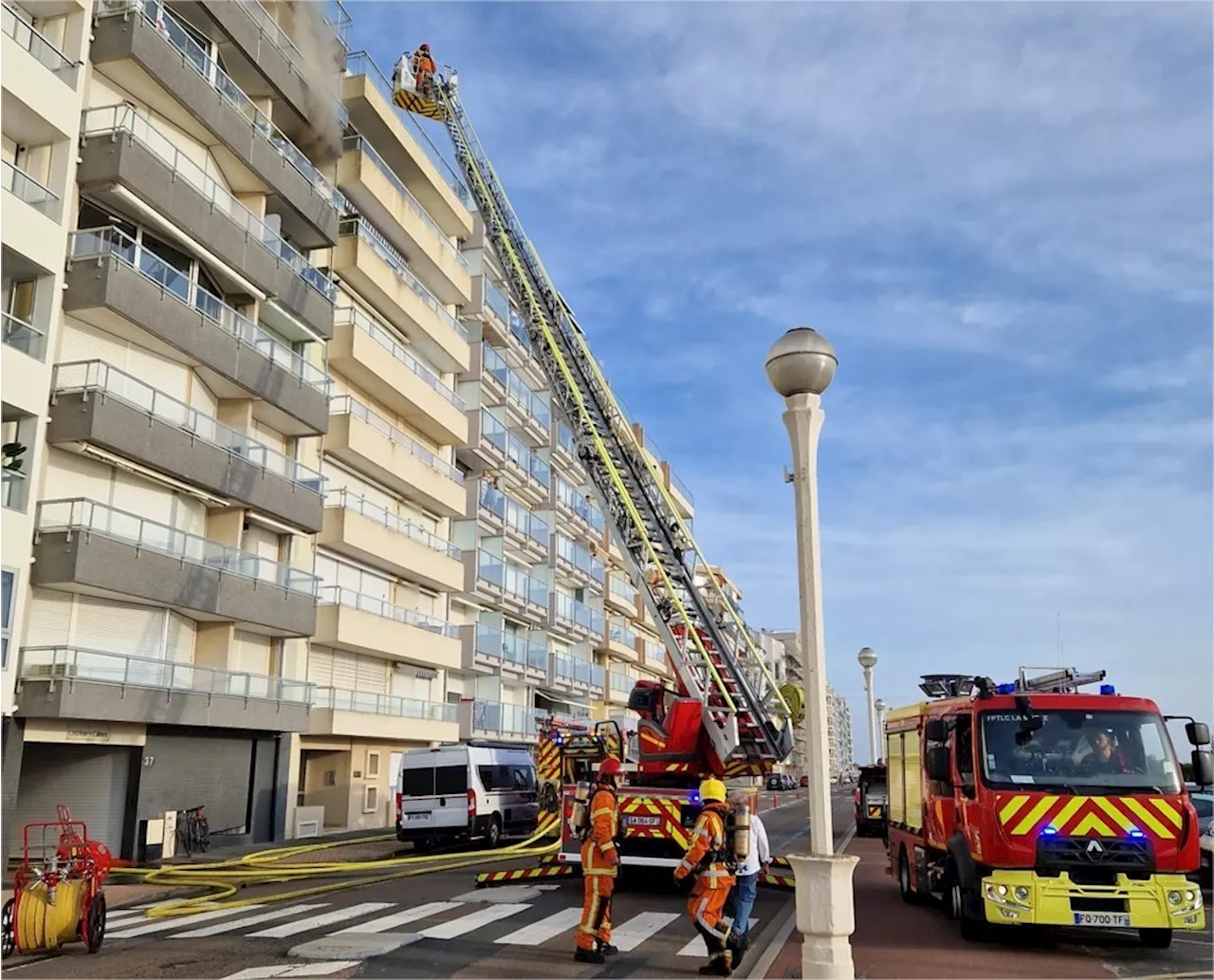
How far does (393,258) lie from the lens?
107 feet

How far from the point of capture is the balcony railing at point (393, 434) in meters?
29.8

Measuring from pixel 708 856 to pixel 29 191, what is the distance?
16.7m

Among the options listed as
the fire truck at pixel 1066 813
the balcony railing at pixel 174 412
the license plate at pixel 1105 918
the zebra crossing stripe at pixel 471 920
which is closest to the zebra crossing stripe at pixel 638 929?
the zebra crossing stripe at pixel 471 920

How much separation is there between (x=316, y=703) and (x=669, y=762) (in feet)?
50.1

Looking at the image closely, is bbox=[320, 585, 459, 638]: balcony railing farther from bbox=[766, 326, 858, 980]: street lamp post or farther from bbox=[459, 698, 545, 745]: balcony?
bbox=[766, 326, 858, 980]: street lamp post

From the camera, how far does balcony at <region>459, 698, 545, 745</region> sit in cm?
3641

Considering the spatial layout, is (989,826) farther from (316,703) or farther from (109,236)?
(316,703)

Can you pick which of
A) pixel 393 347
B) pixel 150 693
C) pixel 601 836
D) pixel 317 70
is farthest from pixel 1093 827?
pixel 317 70

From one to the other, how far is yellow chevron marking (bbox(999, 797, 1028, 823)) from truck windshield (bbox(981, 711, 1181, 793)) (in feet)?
0.64

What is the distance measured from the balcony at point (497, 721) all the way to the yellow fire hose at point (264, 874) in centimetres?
1551

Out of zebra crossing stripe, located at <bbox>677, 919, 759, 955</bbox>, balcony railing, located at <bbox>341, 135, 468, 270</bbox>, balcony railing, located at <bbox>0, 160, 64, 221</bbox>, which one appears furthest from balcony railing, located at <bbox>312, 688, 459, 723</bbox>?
zebra crossing stripe, located at <bbox>677, 919, 759, 955</bbox>

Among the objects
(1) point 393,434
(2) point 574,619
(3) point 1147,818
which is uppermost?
(1) point 393,434

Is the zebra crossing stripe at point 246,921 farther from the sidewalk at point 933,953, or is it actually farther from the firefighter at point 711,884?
the sidewalk at point 933,953

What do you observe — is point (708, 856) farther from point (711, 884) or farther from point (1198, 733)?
point (1198, 733)
